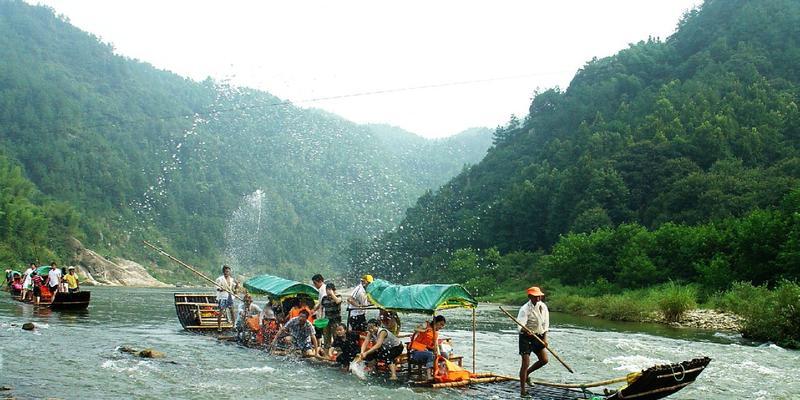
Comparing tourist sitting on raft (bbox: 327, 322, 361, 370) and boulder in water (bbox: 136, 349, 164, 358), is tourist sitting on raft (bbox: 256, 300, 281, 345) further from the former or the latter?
tourist sitting on raft (bbox: 327, 322, 361, 370)

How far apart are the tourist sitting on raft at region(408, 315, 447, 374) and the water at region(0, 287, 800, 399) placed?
868mm

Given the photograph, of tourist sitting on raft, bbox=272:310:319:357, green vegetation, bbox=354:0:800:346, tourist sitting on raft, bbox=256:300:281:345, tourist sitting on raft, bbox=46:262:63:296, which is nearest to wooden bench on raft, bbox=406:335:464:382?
tourist sitting on raft, bbox=272:310:319:357

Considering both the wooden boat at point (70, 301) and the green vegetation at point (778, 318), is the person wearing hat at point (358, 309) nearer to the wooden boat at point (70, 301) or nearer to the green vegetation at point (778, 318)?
the green vegetation at point (778, 318)

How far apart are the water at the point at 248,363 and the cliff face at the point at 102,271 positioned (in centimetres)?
5777

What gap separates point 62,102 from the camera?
13425cm

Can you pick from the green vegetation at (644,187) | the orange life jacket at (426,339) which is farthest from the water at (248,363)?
the green vegetation at (644,187)

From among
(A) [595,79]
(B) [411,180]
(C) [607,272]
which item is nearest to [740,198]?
(C) [607,272]

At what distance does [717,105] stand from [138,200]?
10071cm

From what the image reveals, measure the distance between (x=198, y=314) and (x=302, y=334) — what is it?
9.18 metres

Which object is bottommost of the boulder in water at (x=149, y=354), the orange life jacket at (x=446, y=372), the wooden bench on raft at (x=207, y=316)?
the boulder in water at (x=149, y=354)

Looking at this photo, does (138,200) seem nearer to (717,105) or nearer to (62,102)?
(62,102)

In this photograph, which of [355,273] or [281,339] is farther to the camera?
[355,273]

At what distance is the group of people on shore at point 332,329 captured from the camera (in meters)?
17.2

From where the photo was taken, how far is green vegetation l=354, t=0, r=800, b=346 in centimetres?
4949
